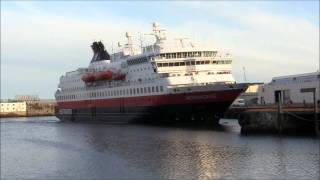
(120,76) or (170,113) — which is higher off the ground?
(120,76)

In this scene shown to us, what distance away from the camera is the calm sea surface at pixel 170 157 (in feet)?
95.4

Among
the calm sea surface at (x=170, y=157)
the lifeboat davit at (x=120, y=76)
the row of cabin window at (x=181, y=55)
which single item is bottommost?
the calm sea surface at (x=170, y=157)

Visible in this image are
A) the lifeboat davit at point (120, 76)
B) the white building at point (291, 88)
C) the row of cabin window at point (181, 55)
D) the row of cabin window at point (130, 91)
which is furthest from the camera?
the lifeboat davit at point (120, 76)

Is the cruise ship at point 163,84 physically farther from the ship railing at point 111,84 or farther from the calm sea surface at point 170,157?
the calm sea surface at point 170,157

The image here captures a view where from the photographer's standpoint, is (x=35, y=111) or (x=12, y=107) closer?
(x=35, y=111)

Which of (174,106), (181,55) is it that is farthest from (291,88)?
(181,55)

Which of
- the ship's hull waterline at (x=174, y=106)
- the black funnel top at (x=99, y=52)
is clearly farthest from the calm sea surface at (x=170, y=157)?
the black funnel top at (x=99, y=52)

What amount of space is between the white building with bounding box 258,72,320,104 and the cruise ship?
390cm

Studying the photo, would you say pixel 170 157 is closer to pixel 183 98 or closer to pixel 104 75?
pixel 183 98

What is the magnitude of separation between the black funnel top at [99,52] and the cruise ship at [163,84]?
A: 494cm

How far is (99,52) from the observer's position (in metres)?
84.4

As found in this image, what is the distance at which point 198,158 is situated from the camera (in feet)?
111

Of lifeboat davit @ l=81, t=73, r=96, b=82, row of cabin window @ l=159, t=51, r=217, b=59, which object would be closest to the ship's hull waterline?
row of cabin window @ l=159, t=51, r=217, b=59

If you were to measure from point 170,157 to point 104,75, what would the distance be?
3977 cm
